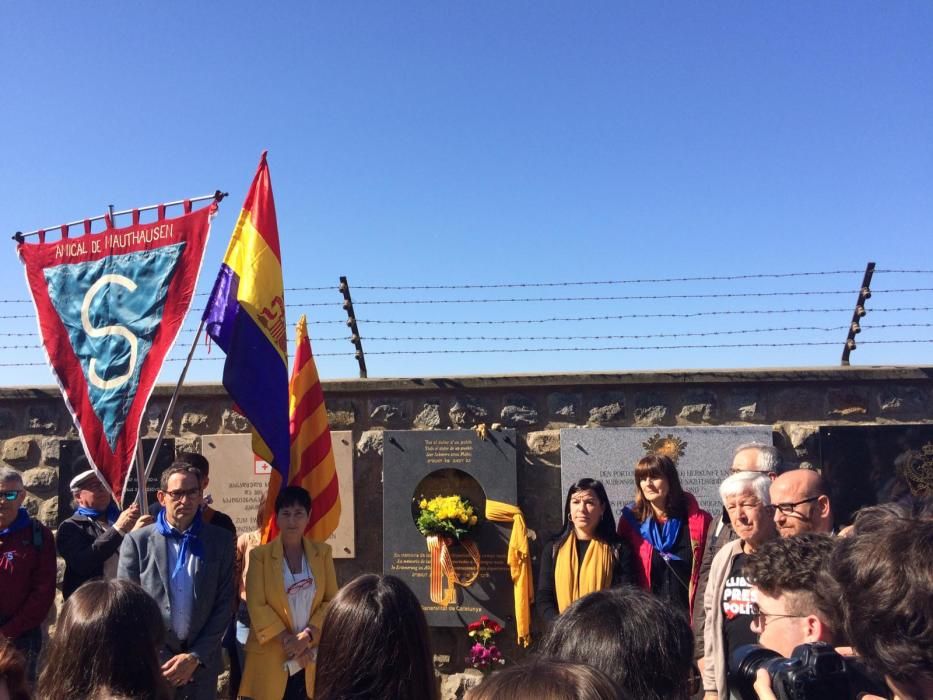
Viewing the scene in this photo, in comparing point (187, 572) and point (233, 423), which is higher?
point (233, 423)

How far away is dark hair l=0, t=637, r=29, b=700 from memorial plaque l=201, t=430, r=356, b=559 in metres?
3.61

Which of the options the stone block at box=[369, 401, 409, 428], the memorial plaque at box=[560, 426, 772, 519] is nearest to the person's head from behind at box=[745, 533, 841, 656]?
the memorial plaque at box=[560, 426, 772, 519]

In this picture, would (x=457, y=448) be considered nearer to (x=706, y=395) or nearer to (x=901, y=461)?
(x=706, y=395)

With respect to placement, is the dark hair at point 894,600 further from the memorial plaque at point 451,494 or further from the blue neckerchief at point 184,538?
the memorial plaque at point 451,494

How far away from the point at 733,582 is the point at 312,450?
2886mm

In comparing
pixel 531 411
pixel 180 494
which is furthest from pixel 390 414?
pixel 180 494

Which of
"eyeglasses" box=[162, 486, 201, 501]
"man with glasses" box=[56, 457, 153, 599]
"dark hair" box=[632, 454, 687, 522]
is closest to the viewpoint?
"eyeglasses" box=[162, 486, 201, 501]

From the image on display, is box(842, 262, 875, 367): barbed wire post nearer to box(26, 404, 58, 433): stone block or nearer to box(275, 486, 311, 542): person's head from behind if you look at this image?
box(275, 486, 311, 542): person's head from behind

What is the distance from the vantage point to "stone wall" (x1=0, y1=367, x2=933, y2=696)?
5293 millimetres

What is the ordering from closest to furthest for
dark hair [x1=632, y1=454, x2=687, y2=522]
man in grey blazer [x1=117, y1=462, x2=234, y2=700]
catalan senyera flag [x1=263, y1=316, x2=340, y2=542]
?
man in grey blazer [x1=117, y1=462, x2=234, y2=700], dark hair [x1=632, y1=454, x2=687, y2=522], catalan senyera flag [x1=263, y1=316, x2=340, y2=542]

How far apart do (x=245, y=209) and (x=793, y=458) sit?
3.93 meters

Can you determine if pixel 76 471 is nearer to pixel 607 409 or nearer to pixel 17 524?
pixel 17 524

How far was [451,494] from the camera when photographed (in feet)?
17.9

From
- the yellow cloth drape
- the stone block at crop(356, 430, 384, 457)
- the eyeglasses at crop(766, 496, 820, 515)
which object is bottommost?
the yellow cloth drape
